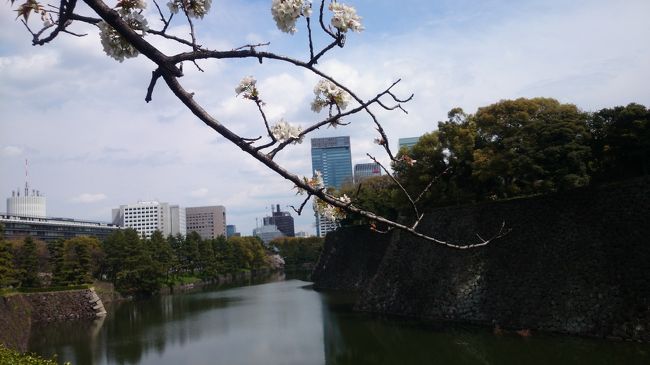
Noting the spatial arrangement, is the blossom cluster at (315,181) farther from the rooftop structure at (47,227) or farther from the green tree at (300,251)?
the rooftop structure at (47,227)

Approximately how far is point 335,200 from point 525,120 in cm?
2037

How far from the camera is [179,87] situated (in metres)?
1.61

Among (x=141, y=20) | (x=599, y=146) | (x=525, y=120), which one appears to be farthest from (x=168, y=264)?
(x=141, y=20)

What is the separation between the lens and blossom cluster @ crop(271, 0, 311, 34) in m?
1.64

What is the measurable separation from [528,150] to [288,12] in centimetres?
1664

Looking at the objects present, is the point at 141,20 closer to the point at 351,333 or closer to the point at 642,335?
the point at 642,335

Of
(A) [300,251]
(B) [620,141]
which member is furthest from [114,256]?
(A) [300,251]

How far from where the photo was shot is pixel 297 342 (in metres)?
14.7

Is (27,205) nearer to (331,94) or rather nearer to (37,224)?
(37,224)

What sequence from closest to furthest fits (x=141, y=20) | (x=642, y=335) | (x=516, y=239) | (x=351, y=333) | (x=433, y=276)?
(x=141, y=20)
(x=642, y=335)
(x=516, y=239)
(x=351, y=333)
(x=433, y=276)

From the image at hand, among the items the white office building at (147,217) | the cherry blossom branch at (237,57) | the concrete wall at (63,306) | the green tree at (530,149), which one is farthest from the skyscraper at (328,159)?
the white office building at (147,217)

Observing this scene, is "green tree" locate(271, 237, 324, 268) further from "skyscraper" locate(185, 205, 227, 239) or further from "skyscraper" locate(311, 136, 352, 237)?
"skyscraper" locate(185, 205, 227, 239)

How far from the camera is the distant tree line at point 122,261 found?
1093 inches

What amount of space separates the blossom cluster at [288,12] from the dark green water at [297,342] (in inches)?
421
